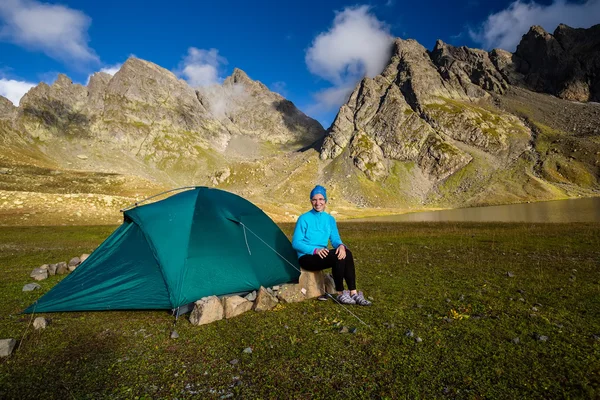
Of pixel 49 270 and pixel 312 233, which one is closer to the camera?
pixel 312 233

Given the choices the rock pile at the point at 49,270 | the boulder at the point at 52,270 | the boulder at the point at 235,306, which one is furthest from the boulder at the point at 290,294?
the boulder at the point at 52,270

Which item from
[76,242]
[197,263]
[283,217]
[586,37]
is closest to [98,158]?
[283,217]

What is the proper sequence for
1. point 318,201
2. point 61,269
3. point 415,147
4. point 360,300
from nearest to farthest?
point 360,300
point 318,201
point 61,269
point 415,147

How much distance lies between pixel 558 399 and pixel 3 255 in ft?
89.9

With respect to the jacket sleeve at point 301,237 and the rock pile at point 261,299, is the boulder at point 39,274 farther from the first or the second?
the jacket sleeve at point 301,237

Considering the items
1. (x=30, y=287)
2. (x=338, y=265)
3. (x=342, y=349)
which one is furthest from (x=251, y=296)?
(x=30, y=287)

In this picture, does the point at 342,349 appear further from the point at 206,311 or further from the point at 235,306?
the point at 206,311

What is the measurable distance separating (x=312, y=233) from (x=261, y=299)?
2.58m

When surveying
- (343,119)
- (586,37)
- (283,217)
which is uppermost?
(586,37)

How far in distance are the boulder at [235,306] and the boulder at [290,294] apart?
1.00m

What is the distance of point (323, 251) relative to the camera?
937 cm

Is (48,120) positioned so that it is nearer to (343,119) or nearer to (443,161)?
(343,119)

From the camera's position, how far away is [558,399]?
Answer: 4.59 meters

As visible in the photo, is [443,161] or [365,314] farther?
[443,161]
